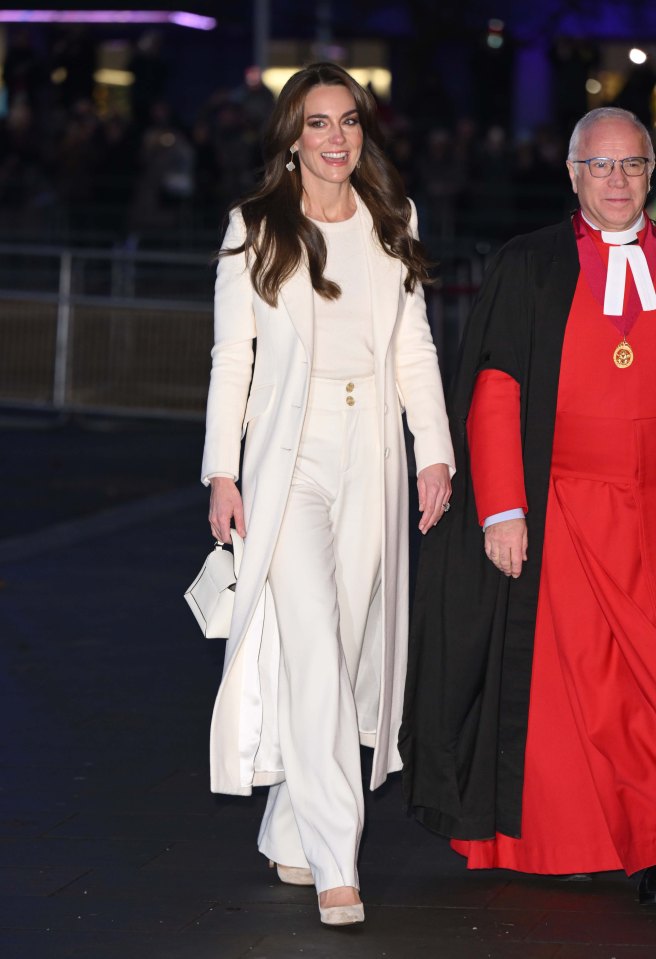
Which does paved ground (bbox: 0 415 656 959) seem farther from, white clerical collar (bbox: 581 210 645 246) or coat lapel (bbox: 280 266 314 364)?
white clerical collar (bbox: 581 210 645 246)

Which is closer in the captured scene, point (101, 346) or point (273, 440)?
point (273, 440)

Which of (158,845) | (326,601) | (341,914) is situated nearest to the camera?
(341,914)

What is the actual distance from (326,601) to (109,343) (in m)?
12.1

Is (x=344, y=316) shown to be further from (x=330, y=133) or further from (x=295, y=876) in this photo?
(x=295, y=876)

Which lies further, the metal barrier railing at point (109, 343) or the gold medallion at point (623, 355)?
the metal barrier railing at point (109, 343)

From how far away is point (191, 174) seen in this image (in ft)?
75.2

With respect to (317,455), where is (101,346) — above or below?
below

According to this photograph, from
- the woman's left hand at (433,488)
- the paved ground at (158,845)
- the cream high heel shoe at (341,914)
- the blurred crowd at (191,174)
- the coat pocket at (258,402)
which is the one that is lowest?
the paved ground at (158,845)

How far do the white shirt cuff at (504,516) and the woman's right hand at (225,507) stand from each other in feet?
2.09

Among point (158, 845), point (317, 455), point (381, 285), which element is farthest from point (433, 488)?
point (158, 845)

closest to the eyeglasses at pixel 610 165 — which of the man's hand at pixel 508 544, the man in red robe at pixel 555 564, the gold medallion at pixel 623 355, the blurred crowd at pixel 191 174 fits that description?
the man in red robe at pixel 555 564

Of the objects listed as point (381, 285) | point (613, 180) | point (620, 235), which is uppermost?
point (613, 180)

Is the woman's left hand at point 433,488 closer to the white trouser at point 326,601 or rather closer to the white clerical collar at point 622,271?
the white trouser at point 326,601

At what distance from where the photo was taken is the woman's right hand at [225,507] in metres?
5.02
